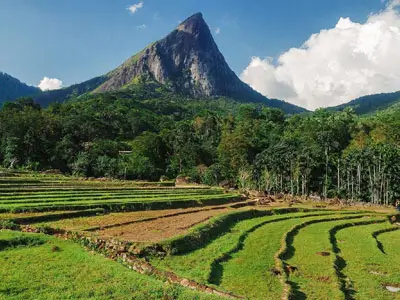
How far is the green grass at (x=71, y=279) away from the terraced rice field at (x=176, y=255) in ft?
→ 0.12

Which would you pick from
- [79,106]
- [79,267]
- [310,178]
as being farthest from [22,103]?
[79,267]

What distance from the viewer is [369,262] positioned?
22188 millimetres

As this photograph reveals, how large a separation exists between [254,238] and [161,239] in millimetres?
8681

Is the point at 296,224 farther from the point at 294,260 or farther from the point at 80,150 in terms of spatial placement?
the point at 80,150

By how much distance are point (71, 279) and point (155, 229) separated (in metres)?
11.9

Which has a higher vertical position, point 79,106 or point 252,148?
point 79,106

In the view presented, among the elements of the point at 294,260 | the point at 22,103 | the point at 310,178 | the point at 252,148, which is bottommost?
the point at 294,260

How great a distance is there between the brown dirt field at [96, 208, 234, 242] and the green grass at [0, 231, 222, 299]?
179 inches

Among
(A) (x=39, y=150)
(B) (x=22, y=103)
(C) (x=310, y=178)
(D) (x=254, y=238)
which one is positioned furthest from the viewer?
(B) (x=22, y=103)

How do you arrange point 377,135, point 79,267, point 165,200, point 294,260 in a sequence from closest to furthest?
point 79,267
point 294,260
point 165,200
point 377,135

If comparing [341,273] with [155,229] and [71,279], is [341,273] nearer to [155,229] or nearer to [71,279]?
[155,229]

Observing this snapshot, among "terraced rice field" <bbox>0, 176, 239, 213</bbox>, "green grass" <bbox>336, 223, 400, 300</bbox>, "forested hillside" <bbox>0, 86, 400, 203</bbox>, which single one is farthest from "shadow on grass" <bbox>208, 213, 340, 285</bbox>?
"forested hillside" <bbox>0, 86, 400, 203</bbox>

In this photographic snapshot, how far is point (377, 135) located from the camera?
98.2 meters

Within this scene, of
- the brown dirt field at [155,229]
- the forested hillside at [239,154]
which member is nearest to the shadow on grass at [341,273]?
the brown dirt field at [155,229]
